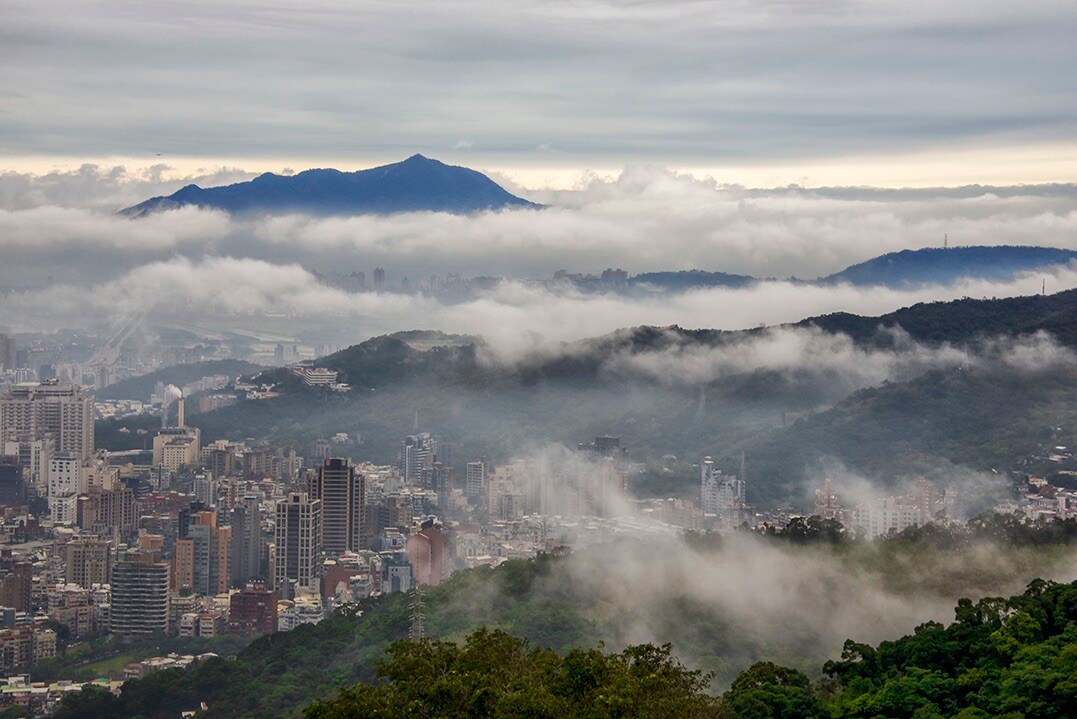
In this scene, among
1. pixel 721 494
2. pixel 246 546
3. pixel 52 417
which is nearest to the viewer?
pixel 246 546

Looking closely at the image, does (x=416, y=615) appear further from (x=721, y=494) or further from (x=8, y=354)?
(x=8, y=354)

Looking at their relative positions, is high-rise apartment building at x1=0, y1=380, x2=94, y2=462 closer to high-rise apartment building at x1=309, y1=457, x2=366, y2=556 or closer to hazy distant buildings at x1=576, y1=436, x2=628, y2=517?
high-rise apartment building at x1=309, y1=457, x2=366, y2=556

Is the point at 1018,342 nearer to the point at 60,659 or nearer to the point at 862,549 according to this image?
the point at 862,549

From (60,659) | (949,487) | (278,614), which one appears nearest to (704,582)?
(278,614)

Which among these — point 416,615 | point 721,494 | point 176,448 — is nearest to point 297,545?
point 721,494

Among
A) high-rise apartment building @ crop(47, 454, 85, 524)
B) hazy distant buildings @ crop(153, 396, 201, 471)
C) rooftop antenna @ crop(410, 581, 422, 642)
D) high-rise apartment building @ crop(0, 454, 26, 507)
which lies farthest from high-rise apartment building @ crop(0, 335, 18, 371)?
rooftop antenna @ crop(410, 581, 422, 642)

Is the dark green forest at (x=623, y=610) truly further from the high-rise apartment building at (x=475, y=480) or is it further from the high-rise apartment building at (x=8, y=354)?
the high-rise apartment building at (x=8, y=354)
